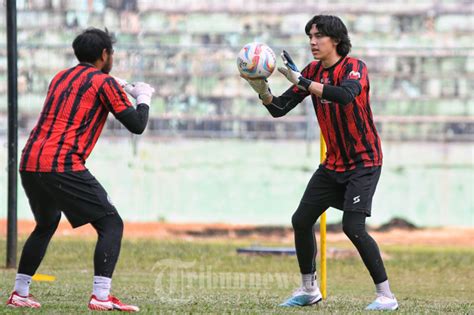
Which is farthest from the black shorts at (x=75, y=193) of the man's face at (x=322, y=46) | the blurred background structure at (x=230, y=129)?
the blurred background structure at (x=230, y=129)

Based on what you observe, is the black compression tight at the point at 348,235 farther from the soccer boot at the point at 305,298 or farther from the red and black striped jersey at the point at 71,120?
the red and black striped jersey at the point at 71,120

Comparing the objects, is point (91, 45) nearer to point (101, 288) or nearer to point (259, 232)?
point (101, 288)

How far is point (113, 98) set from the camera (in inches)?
262

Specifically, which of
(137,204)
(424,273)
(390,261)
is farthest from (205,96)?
(424,273)

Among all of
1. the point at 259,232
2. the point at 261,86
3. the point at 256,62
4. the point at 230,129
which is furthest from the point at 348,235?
the point at 230,129

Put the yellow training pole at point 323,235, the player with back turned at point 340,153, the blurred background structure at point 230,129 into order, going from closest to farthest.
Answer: the player with back turned at point 340,153
the yellow training pole at point 323,235
the blurred background structure at point 230,129

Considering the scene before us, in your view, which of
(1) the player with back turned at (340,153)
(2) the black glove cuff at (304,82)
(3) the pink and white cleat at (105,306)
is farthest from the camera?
(1) the player with back turned at (340,153)

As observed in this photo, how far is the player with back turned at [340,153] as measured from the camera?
7.21 metres

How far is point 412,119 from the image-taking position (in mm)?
20219

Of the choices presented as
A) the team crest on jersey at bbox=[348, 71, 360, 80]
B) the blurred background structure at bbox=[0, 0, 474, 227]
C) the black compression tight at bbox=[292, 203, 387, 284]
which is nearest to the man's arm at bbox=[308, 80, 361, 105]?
the team crest on jersey at bbox=[348, 71, 360, 80]

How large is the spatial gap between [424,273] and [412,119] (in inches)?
334

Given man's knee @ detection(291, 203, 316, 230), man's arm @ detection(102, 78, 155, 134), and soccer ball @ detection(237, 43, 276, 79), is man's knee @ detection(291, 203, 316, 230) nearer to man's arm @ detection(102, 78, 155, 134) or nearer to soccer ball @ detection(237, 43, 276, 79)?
soccer ball @ detection(237, 43, 276, 79)

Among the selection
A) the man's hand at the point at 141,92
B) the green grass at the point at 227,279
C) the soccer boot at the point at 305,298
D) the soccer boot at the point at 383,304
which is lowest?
the green grass at the point at 227,279

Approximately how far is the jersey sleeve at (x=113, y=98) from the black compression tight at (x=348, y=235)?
4.91ft
